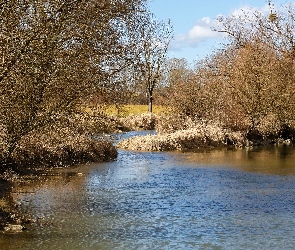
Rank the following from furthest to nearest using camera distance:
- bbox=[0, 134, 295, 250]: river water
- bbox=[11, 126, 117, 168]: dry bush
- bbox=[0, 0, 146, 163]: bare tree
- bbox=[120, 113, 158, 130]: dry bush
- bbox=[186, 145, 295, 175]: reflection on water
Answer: bbox=[120, 113, 158, 130]: dry bush → bbox=[186, 145, 295, 175]: reflection on water → bbox=[11, 126, 117, 168]: dry bush → bbox=[0, 0, 146, 163]: bare tree → bbox=[0, 134, 295, 250]: river water

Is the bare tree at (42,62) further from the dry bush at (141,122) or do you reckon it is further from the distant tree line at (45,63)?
the dry bush at (141,122)

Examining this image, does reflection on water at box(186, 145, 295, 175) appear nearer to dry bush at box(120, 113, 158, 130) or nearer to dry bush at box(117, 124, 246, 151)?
dry bush at box(117, 124, 246, 151)

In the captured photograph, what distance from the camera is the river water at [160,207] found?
33.0 ft

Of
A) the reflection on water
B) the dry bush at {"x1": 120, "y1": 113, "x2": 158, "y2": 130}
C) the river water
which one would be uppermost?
the dry bush at {"x1": 120, "y1": 113, "x2": 158, "y2": 130}

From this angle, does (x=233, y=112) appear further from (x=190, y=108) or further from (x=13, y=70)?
(x=13, y=70)

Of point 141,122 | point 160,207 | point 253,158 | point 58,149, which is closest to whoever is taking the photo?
point 160,207

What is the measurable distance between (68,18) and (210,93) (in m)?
18.5

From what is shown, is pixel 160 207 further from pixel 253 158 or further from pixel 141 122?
pixel 141 122

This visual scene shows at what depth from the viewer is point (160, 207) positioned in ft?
42.3

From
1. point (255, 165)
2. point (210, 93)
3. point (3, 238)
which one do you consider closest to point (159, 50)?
point (210, 93)

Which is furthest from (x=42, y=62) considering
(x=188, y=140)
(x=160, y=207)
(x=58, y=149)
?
(x=188, y=140)

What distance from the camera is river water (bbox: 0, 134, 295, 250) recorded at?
10062mm

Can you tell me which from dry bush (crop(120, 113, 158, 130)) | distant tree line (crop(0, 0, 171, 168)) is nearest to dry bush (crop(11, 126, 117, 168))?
distant tree line (crop(0, 0, 171, 168))

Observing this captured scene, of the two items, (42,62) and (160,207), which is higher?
(42,62)
